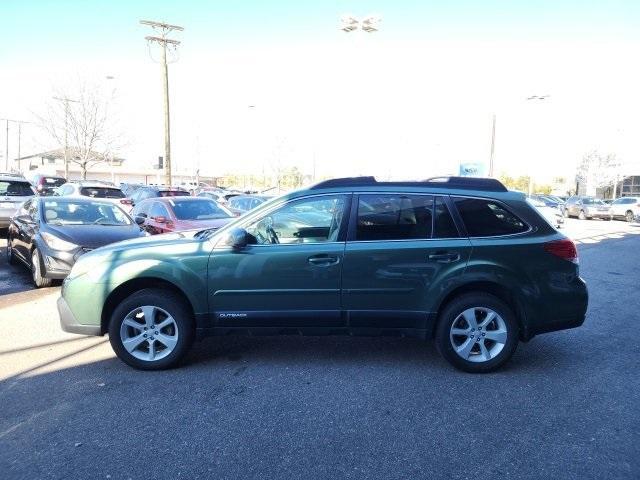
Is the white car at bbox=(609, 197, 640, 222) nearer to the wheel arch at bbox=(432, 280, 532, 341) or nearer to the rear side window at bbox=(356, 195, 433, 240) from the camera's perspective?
the wheel arch at bbox=(432, 280, 532, 341)

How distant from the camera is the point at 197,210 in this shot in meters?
10.2

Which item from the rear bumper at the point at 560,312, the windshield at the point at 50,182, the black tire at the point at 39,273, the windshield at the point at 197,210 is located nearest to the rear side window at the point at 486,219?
the rear bumper at the point at 560,312

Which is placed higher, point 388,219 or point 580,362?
point 388,219

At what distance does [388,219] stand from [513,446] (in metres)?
2.08

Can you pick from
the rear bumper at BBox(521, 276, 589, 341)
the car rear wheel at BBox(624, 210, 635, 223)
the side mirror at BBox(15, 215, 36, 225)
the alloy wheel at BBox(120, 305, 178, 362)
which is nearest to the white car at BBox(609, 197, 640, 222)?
the car rear wheel at BBox(624, 210, 635, 223)

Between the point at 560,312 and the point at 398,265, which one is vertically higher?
the point at 398,265

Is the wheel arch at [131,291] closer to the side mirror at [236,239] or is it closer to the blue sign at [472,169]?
the side mirror at [236,239]

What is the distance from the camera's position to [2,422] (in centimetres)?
346

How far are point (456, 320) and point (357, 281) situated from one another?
37.6 inches

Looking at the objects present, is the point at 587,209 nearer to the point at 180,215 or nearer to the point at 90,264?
the point at 180,215

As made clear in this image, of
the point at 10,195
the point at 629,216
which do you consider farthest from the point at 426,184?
the point at 629,216

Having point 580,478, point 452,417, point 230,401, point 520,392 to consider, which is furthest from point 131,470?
point 520,392

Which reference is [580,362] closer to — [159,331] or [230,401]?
[230,401]

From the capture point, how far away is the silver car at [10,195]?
12672 mm
